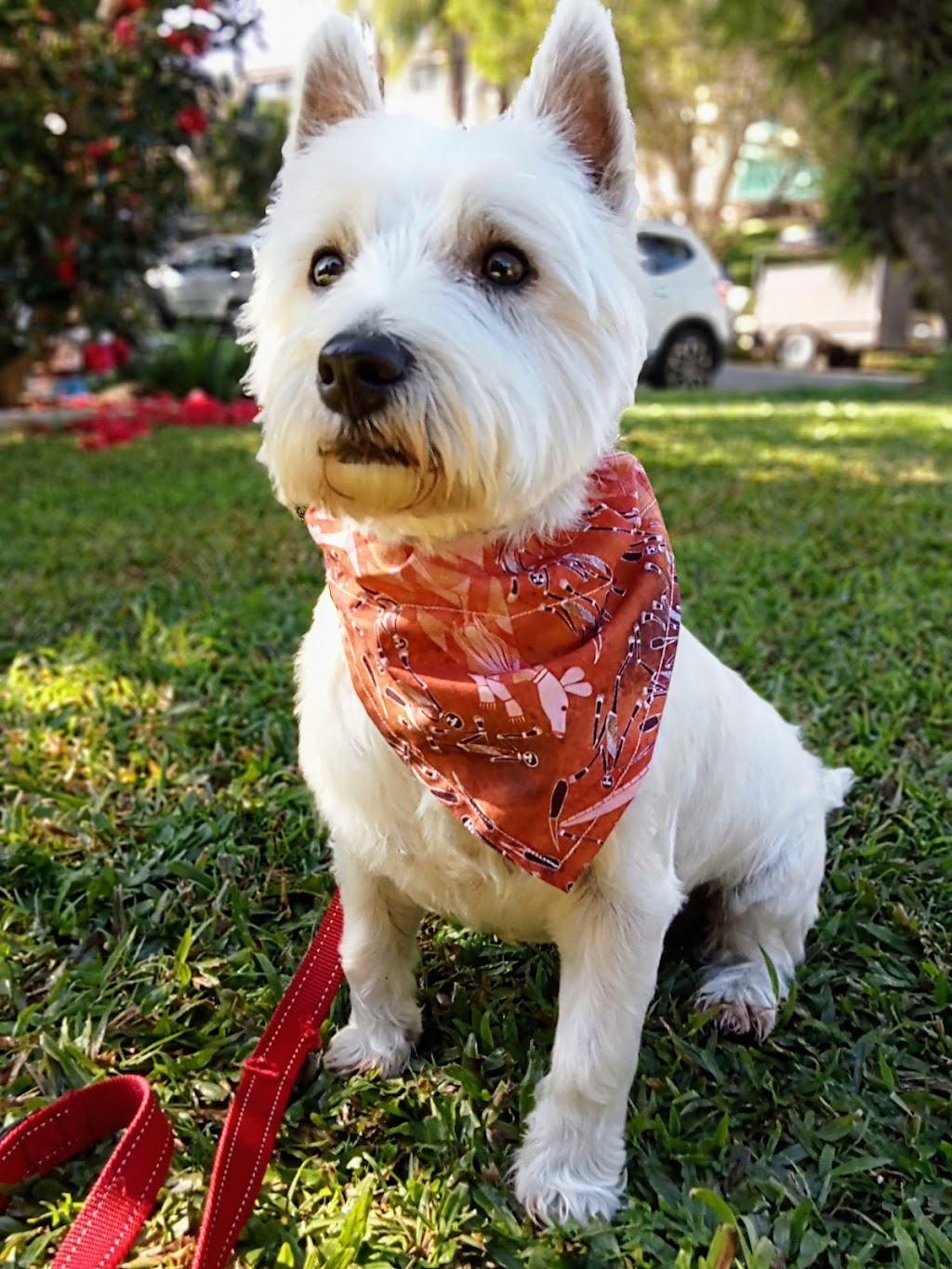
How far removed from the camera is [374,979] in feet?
7.41

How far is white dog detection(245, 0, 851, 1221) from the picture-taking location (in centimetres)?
167

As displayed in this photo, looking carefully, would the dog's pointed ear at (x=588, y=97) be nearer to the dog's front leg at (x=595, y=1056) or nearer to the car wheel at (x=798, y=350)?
the dog's front leg at (x=595, y=1056)

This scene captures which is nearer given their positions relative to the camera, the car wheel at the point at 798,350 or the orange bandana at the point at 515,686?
the orange bandana at the point at 515,686

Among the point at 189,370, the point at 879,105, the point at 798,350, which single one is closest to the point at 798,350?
the point at 798,350

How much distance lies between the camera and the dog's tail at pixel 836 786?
290cm

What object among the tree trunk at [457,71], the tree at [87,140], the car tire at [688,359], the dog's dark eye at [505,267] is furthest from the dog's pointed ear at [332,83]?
the tree trunk at [457,71]

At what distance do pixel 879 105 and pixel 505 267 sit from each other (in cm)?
1694

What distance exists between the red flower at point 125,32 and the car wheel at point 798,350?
1946 cm

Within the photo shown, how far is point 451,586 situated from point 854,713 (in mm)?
2229

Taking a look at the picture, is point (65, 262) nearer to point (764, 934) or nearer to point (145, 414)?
point (145, 414)

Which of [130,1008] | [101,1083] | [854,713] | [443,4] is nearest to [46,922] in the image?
[130,1008]

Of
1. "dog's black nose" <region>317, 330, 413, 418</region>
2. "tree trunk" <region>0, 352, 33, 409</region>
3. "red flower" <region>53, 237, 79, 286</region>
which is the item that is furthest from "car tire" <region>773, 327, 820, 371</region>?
"dog's black nose" <region>317, 330, 413, 418</region>

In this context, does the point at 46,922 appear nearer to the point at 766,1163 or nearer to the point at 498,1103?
the point at 498,1103

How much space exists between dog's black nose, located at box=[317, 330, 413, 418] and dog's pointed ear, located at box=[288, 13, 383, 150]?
788 mm
